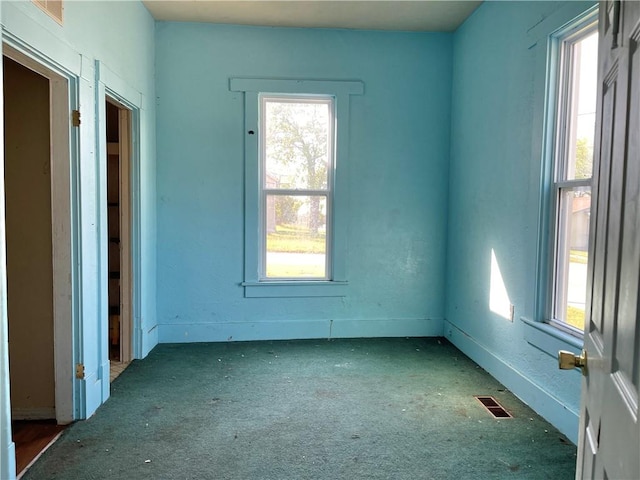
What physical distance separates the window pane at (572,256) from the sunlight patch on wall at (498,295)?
472mm

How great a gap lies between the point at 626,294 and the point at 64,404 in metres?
2.84

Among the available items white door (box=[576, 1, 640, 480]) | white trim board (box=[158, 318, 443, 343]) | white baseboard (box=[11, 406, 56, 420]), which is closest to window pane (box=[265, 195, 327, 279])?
white trim board (box=[158, 318, 443, 343])

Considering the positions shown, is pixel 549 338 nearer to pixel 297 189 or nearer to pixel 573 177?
pixel 573 177

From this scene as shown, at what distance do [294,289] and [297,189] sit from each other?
0.94 metres

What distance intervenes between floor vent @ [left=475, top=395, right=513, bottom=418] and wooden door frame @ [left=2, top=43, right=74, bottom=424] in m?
2.53

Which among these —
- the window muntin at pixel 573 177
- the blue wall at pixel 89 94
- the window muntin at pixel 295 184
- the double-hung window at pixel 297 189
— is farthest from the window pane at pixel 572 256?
the blue wall at pixel 89 94

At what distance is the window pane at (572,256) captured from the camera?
2.53 meters

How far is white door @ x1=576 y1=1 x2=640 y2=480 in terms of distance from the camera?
73 cm

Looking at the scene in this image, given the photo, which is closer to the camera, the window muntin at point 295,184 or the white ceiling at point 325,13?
the white ceiling at point 325,13

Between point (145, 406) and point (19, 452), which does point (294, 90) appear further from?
point (19, 452)

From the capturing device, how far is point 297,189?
163 inches

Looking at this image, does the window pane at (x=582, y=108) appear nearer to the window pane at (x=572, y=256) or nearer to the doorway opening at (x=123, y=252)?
the window pane at (x=572, y=256)

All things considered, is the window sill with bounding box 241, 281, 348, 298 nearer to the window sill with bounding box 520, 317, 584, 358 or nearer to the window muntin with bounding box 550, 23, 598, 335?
the window sill with bounding box 520, 317, 584, 358

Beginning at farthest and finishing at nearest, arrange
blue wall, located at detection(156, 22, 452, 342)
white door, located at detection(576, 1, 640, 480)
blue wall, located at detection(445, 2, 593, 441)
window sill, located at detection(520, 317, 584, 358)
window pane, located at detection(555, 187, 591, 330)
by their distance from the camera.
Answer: blue wall, located at detection(156, 22, 452, 342), blue wall, located at detection(445, 2, 593, 441), window pane, located at detection(555, 187, 591, 330), window sill, located at detection(520, 317, 584, 358), white door, located at detection(576, 1, 640, 480)
